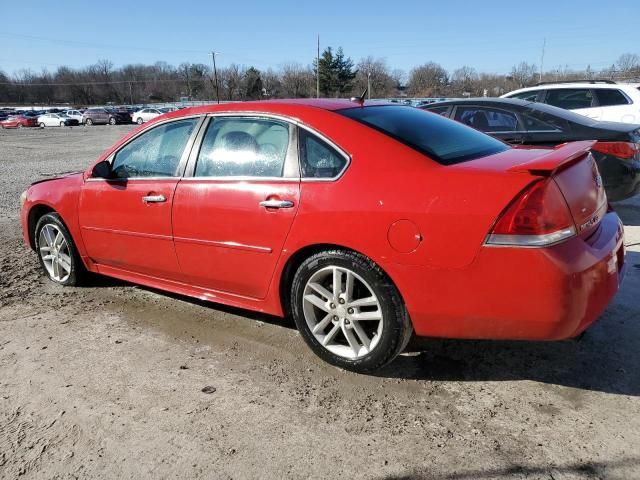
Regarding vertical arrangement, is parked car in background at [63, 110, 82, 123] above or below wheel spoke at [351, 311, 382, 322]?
below

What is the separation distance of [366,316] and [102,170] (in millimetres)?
2398

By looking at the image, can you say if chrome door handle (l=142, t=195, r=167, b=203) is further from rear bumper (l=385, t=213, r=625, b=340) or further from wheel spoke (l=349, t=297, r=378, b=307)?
rear bumper (l=385, t=213, r=625, b=340)

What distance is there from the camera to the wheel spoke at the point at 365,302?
2.72 metres

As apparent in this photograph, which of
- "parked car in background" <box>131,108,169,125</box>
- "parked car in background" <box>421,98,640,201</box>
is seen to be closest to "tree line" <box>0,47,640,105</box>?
"parked car in background" <box>131,108,169,125</box>

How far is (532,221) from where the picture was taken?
2295 mm

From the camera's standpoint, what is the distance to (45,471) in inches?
86.4

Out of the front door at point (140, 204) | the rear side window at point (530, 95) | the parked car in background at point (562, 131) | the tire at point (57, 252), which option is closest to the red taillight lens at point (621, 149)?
the parked car in background at point (562, 131)

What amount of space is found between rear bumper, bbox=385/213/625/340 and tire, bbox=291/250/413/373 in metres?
0.11

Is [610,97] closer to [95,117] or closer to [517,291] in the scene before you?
[517,291]

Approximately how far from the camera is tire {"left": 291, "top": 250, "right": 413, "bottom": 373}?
2.66 metres

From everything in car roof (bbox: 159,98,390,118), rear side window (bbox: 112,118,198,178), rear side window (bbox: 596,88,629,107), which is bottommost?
rear side window (bbox: 112,118,198,178)

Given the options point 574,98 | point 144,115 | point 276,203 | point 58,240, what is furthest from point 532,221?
point 144,115

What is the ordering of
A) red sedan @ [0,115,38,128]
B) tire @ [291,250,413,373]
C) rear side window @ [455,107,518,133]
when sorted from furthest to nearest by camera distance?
red sedan @ [0,115,38,128] → rear side window @ [455,107,518,133] → tire @ [291,250,413,373]

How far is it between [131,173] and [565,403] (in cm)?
321
